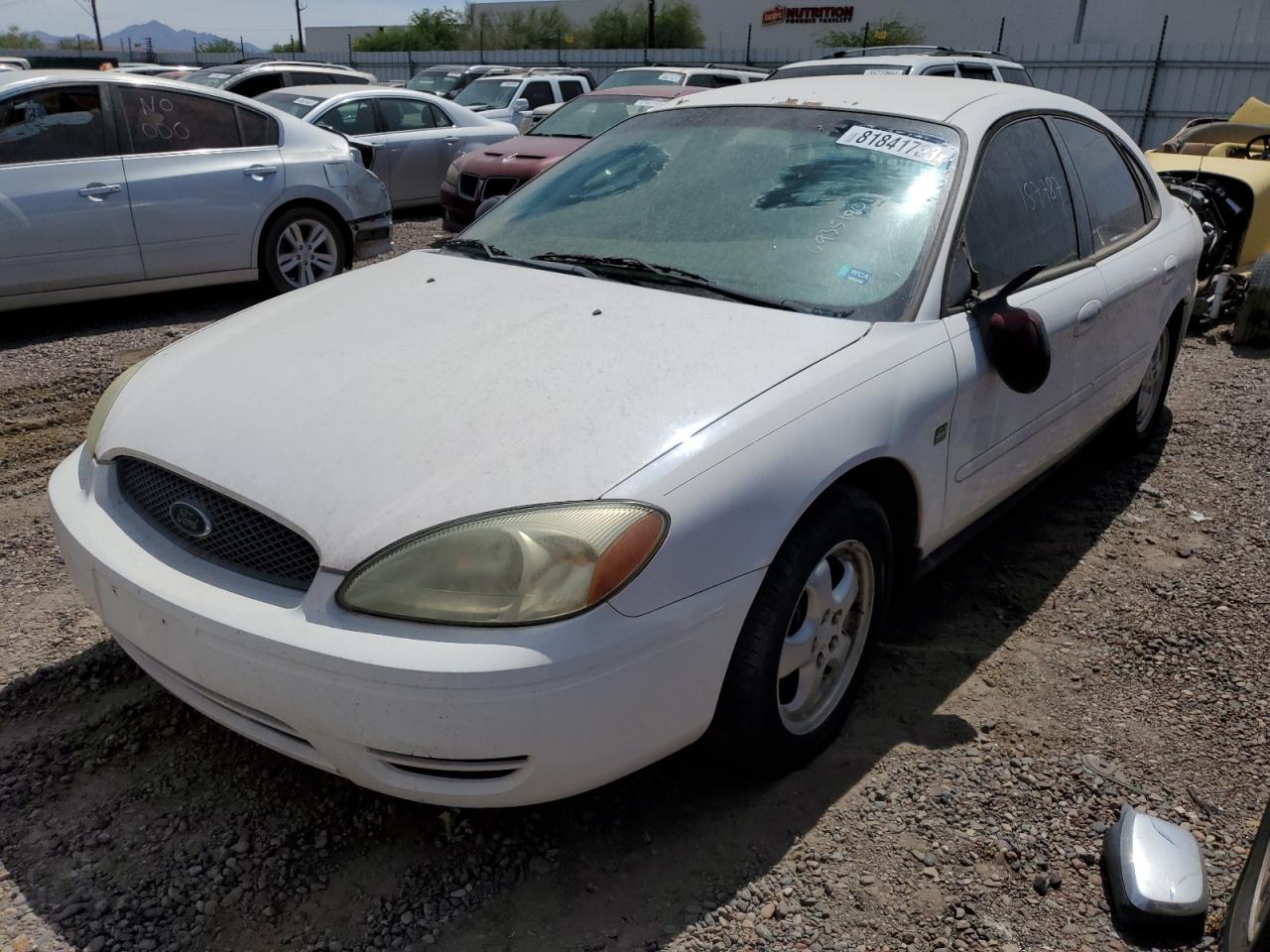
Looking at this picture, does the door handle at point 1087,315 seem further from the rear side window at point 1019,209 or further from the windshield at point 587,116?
the windshield at point 587,116

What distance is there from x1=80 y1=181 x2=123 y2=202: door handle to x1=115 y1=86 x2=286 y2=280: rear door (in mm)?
128

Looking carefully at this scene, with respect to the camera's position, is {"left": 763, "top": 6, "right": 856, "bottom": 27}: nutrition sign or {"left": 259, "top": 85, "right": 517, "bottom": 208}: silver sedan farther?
{"left": 763, "top": 6, "right": 856, "bottom": 27}: nutrition sign

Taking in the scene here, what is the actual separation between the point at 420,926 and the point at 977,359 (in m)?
2.02

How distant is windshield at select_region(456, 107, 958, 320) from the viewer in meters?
2.86

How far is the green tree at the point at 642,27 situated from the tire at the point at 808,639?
43.4m

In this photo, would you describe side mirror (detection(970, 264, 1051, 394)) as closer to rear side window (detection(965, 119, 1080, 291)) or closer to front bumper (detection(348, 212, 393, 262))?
rear side window (detection(965, 119, 1080, 291))

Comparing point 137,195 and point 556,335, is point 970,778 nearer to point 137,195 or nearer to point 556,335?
point 556,335

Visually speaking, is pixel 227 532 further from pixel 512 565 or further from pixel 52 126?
pixel 52 126

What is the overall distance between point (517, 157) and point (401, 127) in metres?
2.21

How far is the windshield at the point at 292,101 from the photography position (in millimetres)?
10906

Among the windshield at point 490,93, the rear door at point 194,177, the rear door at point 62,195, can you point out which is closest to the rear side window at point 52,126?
the rear door at point 62,195

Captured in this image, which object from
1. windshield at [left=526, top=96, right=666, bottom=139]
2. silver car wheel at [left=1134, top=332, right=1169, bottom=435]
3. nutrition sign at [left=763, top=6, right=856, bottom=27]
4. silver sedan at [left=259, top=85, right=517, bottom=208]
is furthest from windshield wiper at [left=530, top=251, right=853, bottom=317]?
nutrition sign at [left=763, top=6, right=856, bottom=27]

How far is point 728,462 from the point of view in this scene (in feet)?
7.15

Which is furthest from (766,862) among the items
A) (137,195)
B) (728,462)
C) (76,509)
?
(137,195)
